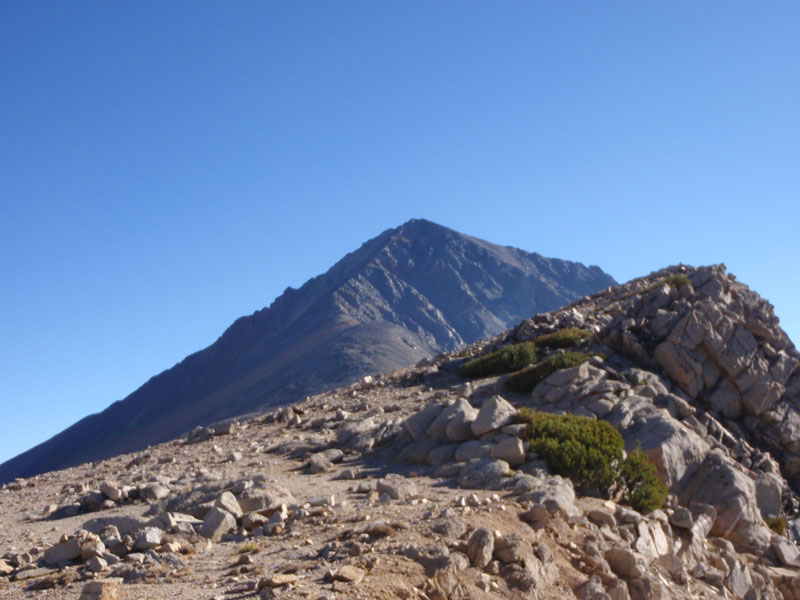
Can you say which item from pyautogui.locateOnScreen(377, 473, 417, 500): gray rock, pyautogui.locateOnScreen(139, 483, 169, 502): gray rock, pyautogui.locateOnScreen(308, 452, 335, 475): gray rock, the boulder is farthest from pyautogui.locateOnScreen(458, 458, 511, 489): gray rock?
pyautogui.locateOnScreen(139, 483, 169, 502): gray rock

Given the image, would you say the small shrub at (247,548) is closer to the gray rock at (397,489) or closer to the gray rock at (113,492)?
the gray rock at (397,489)

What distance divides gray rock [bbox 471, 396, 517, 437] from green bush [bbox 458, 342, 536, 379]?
858 cm

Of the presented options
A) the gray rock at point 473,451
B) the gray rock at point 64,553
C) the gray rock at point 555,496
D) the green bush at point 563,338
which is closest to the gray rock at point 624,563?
the gray rock at point 555,496

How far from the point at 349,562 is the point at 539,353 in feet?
59.5

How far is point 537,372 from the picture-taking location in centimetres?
2139

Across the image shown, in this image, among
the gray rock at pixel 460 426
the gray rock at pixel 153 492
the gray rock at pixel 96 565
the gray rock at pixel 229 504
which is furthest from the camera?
the gray rock at pixel 460 426

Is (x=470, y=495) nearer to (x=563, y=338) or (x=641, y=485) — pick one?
(x=641, y=485)

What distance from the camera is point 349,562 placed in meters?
8.35

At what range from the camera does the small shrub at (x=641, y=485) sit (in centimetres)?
1391

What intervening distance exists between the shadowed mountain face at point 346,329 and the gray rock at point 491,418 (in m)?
58.1

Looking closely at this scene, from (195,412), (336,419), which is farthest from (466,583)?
(195,412)

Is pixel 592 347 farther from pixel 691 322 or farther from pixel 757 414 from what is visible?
pixel 757 414

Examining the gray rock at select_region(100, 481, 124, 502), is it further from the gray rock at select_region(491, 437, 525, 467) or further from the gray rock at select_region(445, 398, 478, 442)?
the gray rock at select_region(491, 437, 525, 467)

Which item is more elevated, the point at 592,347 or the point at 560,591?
the point at 592,347
